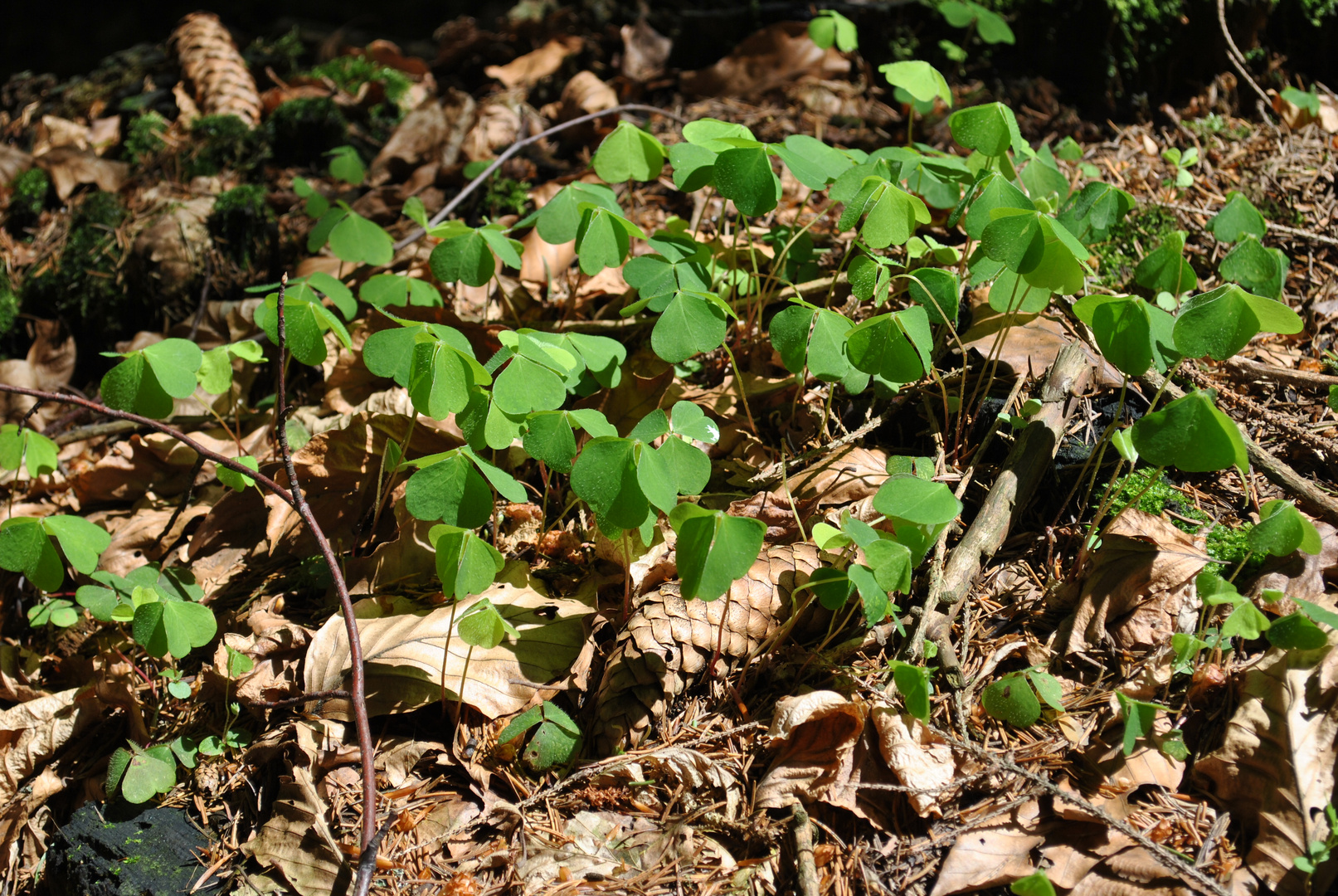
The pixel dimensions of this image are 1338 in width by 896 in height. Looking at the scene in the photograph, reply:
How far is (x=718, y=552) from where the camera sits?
1411 mm

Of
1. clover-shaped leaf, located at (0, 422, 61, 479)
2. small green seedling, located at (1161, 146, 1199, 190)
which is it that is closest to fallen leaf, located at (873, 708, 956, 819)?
small green seedling, located at (1161, 146, 1199, 190)

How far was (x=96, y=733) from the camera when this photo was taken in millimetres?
1895

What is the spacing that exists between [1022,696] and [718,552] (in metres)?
0.62

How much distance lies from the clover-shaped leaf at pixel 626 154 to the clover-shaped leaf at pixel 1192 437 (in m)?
1.34

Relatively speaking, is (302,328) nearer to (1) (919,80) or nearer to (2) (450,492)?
(2) (450,492)

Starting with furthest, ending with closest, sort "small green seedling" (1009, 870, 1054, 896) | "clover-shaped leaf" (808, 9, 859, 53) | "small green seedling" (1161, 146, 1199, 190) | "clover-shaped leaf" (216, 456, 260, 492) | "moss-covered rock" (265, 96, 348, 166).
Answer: "moss-covered rock" (265, 96, 348, 166) < "clover-shaped leaf" (808, 9, 859, 53) < "small green seedling" (1161, 146, 1199, 190) < "clover-shaped leaf" (216, 456, 260, 492) < "small green seedling" (1009, 870, 1054, 896)

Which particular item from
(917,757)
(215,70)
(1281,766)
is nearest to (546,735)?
(917,757)

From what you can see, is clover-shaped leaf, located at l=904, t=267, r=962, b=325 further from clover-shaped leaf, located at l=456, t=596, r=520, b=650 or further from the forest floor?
clover-shaped leaf, located at l=456, t=596, r=520, b=650

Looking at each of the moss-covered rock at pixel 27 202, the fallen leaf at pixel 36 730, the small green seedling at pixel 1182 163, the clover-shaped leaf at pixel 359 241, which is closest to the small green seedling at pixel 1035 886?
the fallen leaf at pixel 36 730

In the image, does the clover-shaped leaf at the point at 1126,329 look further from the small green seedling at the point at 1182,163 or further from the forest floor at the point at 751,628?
the small green seedling at the point at 1182,163

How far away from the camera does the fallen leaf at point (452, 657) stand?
5.43 feet

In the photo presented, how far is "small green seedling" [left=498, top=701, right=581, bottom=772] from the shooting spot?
5.17ft

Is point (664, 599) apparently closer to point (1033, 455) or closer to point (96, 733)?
A: point (1033, 455)

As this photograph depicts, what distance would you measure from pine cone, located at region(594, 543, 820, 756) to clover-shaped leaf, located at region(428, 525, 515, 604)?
0.30m
